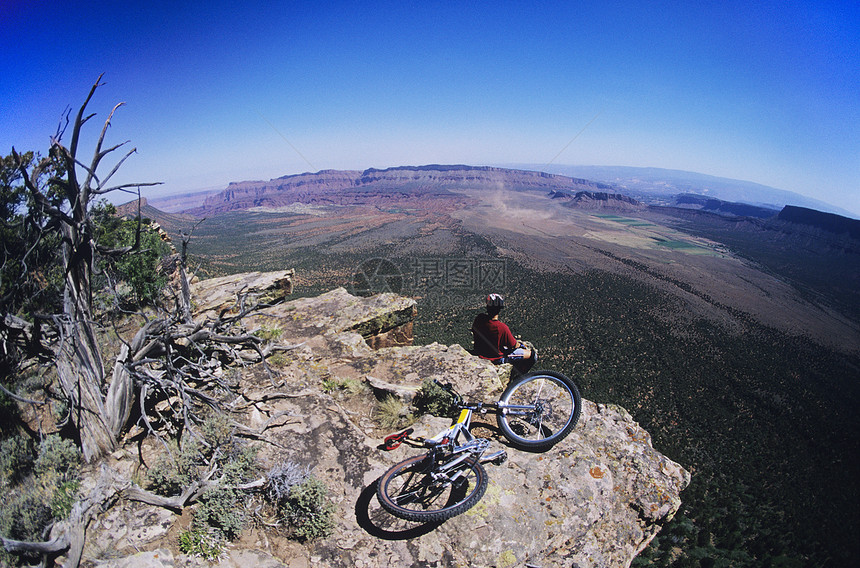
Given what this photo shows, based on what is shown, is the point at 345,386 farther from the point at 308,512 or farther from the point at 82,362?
the point at 82,362

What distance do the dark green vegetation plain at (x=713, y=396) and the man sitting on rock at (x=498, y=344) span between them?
6.36m

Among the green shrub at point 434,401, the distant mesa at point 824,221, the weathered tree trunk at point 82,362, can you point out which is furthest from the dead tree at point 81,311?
the distant mesa at point 824,221

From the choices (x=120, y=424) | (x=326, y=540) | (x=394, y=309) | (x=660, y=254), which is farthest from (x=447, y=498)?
(x=660, y=254)

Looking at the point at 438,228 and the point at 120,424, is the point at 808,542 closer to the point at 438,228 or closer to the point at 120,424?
the point at 120,424

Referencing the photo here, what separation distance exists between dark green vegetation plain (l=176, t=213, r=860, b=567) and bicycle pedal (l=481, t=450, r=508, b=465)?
23.5 ft

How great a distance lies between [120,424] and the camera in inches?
213

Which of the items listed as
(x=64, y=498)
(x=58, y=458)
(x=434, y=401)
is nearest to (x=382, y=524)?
(x=434, y=401)

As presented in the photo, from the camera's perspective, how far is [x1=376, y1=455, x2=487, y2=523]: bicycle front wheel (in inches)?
187

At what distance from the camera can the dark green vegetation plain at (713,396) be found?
18.7 metres

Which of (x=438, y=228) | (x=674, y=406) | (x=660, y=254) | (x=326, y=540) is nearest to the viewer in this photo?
(x=326, y=540)

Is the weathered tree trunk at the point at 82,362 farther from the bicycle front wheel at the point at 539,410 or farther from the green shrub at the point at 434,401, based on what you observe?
the bicycle front wheel at the point at 539,410

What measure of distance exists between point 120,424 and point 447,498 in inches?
207

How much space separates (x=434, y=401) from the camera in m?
7.61

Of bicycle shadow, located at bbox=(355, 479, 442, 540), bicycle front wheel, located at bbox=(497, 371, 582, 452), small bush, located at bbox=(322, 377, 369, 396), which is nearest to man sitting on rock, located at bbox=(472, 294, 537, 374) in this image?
bicycle front wheel, located at bbox=(497, 371, 582, 452)
